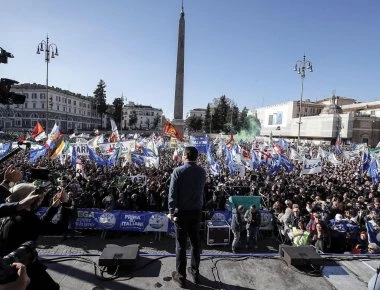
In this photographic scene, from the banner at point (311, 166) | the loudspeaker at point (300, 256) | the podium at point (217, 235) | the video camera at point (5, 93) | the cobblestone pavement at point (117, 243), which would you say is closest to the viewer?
the video camera at point (5, 93)

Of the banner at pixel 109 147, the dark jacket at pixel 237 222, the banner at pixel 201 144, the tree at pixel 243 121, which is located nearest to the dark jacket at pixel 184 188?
the dark jacket at pixel 237 222

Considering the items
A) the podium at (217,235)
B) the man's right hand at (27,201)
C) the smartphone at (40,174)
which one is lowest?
the podium at (217,235)

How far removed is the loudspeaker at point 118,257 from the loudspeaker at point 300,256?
1959 mm

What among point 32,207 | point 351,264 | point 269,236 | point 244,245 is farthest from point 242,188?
point 32,207

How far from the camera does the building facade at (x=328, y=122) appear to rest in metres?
69.3

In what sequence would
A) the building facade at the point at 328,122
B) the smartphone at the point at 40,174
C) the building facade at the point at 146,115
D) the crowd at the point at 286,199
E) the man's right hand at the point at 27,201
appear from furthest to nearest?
the building facade at the point at 146,115, the building facade at the point at 328,122, the crowd at the point at 286,199, the smartphone at the point at 40,174, the man's right hand at the point at 27,201

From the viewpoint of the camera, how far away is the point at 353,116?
6938 cm

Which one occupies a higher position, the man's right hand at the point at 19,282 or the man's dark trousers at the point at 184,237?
the man's right hand at the point at 19,282

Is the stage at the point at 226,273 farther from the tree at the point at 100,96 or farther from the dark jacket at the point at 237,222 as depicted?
the tree at the point at 100,96

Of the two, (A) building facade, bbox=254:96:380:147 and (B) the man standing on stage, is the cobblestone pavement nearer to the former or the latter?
(B) the man standing on stage

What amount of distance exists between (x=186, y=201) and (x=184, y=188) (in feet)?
0.53

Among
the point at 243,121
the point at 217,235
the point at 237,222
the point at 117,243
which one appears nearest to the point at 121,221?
the point at 117,243

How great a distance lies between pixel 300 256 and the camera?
3.91 m

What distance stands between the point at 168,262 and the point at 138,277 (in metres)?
0.56
